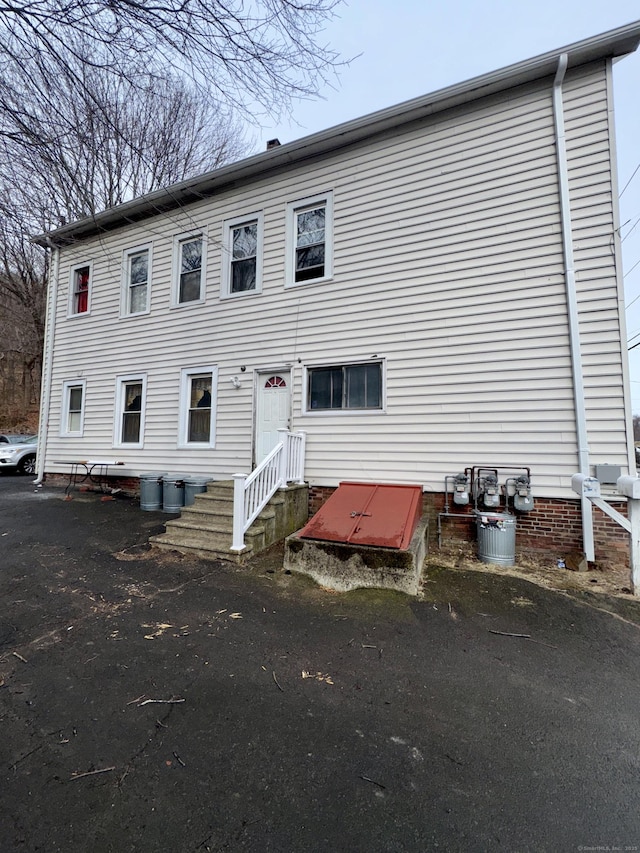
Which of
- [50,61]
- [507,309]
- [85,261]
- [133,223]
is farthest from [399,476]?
[85,261]

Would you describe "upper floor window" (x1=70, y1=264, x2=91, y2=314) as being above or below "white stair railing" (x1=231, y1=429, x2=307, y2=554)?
above

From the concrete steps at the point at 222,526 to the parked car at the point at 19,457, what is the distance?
11.0 meters

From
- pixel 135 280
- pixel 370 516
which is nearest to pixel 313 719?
pixel 370 516

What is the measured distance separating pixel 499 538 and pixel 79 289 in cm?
1189

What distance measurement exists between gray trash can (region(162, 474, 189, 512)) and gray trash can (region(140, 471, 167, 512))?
9.0 inches

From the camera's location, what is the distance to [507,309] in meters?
5.83

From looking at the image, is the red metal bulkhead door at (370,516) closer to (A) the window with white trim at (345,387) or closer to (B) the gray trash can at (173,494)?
(A) the window with white trim at (345,387)

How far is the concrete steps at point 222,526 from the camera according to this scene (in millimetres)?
5090

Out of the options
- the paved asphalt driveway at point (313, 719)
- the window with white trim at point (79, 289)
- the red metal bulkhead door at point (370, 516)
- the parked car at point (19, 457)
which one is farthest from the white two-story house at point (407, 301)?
the parked car at point (19, 457)

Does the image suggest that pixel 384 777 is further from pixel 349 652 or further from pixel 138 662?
pixel 138 662

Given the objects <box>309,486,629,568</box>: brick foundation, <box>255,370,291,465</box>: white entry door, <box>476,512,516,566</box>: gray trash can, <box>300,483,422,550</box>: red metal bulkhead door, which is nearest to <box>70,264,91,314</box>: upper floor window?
<box>255,370,291,465</box>: white entry door

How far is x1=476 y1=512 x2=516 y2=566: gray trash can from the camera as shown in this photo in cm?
509

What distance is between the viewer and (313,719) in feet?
7.45

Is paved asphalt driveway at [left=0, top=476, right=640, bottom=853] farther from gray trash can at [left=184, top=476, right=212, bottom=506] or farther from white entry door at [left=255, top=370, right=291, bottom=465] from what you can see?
white entry door at [left=255, top=370, right=291, bottom=465]
